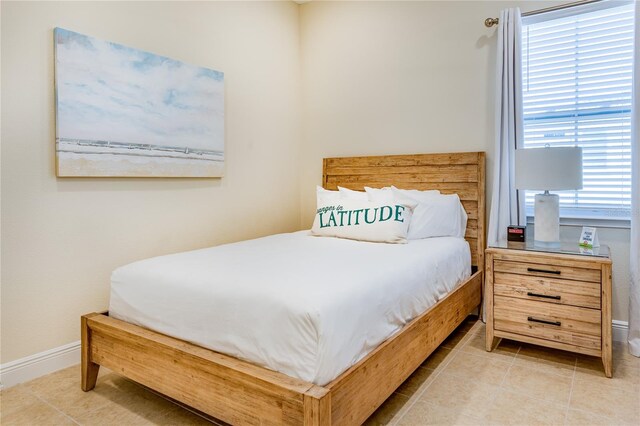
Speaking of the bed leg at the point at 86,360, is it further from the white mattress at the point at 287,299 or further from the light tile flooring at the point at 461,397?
the white mattress at the point at 287,299

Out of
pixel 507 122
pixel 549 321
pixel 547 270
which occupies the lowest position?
pixel 549 321

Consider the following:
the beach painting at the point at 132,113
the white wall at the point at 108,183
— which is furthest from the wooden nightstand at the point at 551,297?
the beach painting at the point at 132,113

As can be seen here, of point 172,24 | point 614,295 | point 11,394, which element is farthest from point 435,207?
point 11,394

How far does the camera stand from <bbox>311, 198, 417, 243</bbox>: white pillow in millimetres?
2834

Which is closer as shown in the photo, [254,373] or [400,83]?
[254,373]

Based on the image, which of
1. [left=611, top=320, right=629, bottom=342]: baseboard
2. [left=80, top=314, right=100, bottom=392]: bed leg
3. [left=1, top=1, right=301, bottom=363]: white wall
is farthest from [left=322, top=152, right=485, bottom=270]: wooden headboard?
[left=80, top=314, right=100, bottom=392]: bed leg

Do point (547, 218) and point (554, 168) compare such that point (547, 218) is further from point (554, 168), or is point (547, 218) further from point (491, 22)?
point (491, 22)

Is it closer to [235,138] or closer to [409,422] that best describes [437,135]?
[235,138]

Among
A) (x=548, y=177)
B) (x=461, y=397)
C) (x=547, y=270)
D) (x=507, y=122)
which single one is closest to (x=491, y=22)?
(x=507, y=122)

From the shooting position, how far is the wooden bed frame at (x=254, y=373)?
1415 millimetres

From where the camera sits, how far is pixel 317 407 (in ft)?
4.33

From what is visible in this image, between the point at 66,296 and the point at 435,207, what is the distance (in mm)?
2443

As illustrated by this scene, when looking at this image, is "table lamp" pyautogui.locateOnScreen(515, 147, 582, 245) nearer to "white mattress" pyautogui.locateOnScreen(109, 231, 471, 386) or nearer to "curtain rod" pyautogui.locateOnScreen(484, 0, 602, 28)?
"white mattress" pyautogui.locateOnScreen(109, 231, 471, 386)

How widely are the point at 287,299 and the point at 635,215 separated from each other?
89.8 inches
